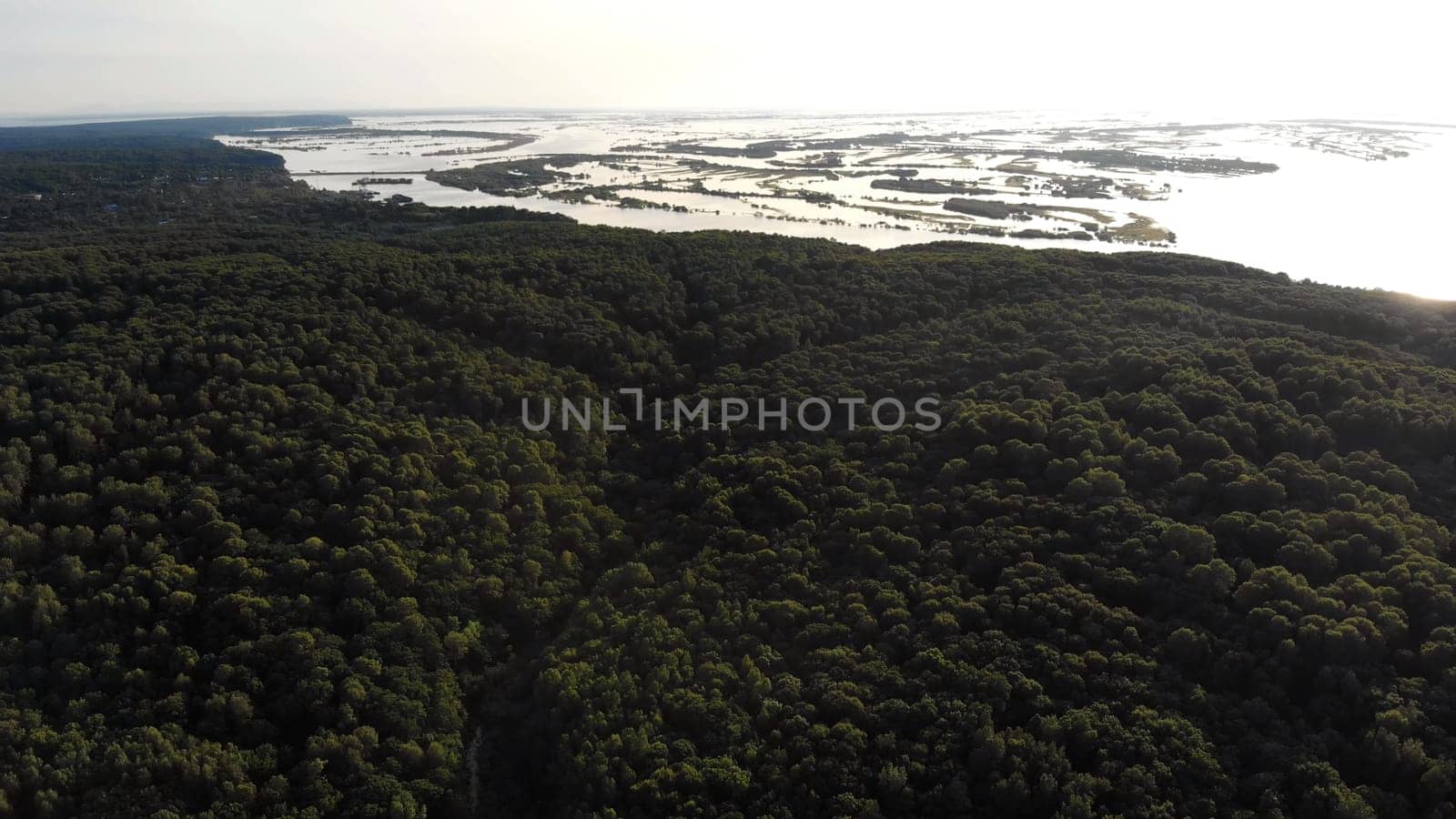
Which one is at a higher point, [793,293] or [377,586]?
[793,293]

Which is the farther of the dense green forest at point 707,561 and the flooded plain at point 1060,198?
the flooded plain at point 1060,198

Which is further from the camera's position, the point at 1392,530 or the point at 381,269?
the point at 381,269

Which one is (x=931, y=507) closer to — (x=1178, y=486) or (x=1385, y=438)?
(x=1178, y=486)

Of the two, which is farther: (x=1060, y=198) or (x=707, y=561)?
(x=1060, y=198)

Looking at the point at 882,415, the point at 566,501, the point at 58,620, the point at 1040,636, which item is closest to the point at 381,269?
the point at 566,501

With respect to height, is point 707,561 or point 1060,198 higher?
point 1060,198

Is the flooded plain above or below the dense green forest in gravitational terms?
above

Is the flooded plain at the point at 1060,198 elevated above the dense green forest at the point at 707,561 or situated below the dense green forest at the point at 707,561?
above

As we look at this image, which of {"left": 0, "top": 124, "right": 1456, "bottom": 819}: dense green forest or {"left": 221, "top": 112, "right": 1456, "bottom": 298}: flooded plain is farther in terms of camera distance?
{"left": 221, "top": 112, "right": 1456, "bottom": 298}: flooded plain
